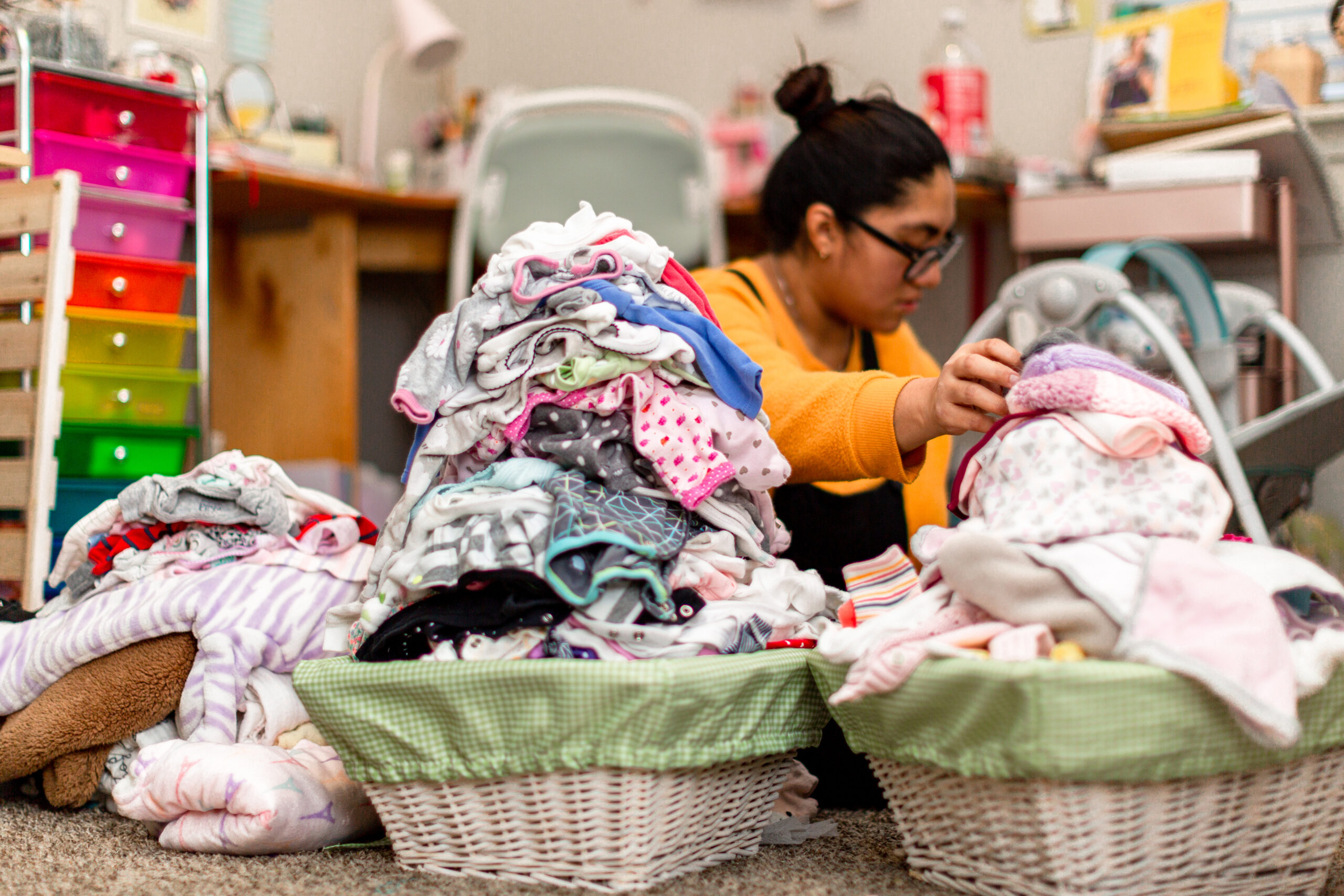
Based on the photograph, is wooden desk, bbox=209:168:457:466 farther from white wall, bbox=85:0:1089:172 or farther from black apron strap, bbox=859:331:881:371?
black apron strap, bbox=859:331:881:371

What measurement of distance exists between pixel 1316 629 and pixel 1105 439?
0.19 m

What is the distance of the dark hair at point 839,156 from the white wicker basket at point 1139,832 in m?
0.87

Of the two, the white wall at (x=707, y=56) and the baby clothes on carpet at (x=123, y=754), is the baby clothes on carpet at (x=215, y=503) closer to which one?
the baby clothes on carpet at (x=123, y=754)

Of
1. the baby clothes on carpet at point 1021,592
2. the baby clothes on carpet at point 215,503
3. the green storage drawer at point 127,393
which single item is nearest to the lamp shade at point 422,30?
the green storage drawer at point 127,393

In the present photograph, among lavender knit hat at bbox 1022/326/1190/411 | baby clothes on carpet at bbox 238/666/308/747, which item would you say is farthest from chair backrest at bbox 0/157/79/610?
lavender knit hat at bbox 1022/326/1190/411

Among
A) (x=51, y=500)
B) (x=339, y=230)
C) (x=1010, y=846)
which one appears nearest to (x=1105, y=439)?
(x=1010, y=846)

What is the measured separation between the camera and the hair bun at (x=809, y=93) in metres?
1.62

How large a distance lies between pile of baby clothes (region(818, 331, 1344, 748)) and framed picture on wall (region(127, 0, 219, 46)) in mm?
2103

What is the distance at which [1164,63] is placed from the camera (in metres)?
2.19

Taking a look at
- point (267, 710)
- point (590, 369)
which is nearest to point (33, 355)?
point (267, 710)

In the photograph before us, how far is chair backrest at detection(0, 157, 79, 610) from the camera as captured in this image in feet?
4.65

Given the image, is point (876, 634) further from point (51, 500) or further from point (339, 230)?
point (339, 230)

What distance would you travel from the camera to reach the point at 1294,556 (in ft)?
2.78

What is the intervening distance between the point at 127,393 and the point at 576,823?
1047mm
